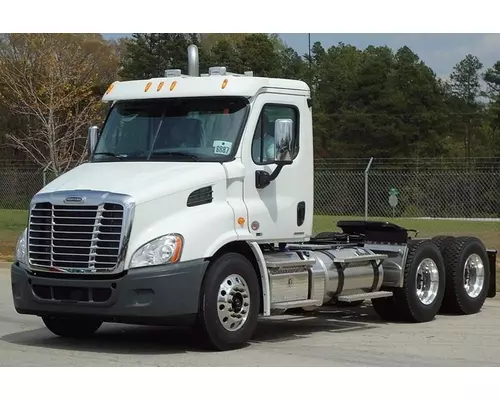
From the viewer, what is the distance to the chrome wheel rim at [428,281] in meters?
12.7

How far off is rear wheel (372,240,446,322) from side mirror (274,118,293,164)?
9.67 feet

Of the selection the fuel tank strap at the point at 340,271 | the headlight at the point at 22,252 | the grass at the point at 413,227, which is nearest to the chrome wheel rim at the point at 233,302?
the fuel tank strap at the point at 340,271

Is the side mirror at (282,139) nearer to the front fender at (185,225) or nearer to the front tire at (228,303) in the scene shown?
the front fender at (185,225)

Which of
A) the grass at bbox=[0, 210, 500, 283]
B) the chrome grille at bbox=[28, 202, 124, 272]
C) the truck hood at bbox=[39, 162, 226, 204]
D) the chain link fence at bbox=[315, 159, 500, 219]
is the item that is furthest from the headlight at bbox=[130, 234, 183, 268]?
the chain link fence at bbox=[315, 159, 500, 219]

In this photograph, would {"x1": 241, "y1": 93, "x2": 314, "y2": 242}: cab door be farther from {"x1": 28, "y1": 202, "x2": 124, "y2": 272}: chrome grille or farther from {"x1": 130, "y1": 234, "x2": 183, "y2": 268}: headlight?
{"x1": 28, "y1": 202, "x2": 124, "y2": 272}: chrome grille

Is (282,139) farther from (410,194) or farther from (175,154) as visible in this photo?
(410,194)

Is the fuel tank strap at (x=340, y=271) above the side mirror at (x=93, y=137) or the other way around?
the other way around

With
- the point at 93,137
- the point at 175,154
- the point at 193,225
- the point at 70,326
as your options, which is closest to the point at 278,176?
the point at 175,154

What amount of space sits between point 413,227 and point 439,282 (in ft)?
44.5

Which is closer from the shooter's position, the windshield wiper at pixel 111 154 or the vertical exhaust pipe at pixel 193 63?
the windshield wiper at pixel 111 154

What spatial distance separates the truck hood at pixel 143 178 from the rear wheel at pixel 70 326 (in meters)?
1.66

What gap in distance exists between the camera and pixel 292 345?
409 inches

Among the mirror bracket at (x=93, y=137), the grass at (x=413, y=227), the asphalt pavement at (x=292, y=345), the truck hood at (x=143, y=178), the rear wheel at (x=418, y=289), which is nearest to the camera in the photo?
the asphalt pavement at (x=292, y=345)

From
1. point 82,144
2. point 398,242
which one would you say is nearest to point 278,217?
point 398,242
